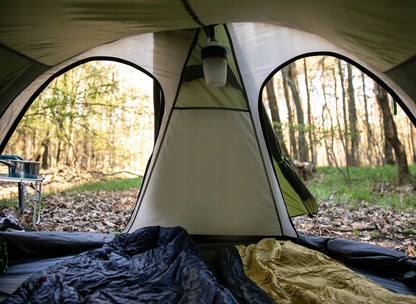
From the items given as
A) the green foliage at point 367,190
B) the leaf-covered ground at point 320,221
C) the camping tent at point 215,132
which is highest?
the camping tent at point 215,132

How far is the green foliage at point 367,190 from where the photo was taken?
15.5 feet

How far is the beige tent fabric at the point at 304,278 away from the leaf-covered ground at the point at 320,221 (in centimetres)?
137

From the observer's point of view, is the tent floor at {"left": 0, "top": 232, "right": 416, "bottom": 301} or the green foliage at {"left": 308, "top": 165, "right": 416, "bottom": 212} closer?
the tent floor at {"left": 0, "top": 232, "right": 416, "bottom": 301}

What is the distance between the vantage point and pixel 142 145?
630 inches

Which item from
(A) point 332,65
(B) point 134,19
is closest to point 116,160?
(A) point 332,65

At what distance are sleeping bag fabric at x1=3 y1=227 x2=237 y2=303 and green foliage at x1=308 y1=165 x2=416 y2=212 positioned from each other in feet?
12.7

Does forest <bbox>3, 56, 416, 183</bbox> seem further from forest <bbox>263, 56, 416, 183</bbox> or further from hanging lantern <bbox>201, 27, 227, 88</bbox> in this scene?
hanging lantern <bbox>201, 27, 227, 88</bbox>

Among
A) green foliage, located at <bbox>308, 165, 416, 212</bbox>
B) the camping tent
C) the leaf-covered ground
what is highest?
the camping tent

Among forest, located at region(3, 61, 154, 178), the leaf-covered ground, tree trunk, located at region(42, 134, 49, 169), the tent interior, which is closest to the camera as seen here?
the tent interior

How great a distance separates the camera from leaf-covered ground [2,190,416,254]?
10.7 feet

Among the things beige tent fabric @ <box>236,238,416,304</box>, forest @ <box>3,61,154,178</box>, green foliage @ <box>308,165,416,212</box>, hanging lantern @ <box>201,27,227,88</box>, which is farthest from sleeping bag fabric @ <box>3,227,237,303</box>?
forest @ <box>3,61,154,178</box>

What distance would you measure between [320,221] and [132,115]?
8629mm

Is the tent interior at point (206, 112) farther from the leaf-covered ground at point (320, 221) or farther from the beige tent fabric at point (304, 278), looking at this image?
the leaf-covered ground at point (320, 221)

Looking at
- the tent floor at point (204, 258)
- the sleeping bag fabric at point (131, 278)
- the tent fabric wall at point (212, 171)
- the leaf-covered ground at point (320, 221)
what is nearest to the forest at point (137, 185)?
the leaf-covered ground at point (320, 221)
